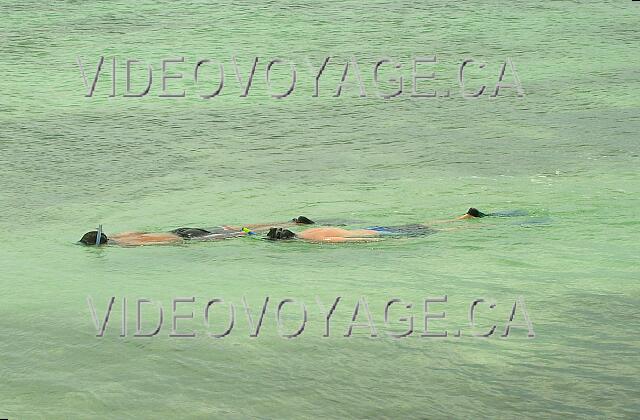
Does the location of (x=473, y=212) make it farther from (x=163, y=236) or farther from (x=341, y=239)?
(x=163, y=236)

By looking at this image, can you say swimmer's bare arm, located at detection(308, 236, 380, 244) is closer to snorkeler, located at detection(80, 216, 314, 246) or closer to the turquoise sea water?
the turquoise sea water

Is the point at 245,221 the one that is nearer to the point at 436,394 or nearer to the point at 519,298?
the point at 519,298

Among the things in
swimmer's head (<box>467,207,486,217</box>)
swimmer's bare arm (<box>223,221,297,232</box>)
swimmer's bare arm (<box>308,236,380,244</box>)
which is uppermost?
swimmer's head (<box>467,207,486,217</box>)

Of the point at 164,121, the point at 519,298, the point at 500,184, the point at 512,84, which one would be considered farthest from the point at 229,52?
the point at 519,298

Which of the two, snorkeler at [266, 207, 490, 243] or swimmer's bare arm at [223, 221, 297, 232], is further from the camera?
swimmer's bare arm at [223, 221, 297, 232]


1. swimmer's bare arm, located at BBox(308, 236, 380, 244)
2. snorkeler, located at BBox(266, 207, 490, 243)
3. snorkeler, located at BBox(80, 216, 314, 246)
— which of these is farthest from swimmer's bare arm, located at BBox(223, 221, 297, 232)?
swimmer's bare arm, located at BBox(308, 236, 380, 244)

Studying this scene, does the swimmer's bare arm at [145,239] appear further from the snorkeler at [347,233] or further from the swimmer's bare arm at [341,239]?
the swimmer's bare arm at [341,239]
